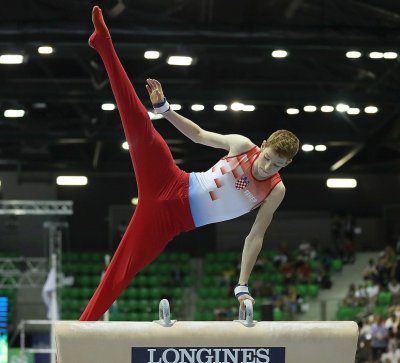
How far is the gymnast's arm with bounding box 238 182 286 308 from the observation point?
505 cm

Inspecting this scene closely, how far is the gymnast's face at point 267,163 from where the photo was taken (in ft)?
15.9

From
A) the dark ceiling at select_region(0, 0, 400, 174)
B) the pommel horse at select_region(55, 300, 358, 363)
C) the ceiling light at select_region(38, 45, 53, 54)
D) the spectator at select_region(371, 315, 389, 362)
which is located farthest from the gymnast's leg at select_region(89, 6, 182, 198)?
the spectator at select_region(371, 315, 389, 362)

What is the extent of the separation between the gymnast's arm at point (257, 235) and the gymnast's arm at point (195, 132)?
31 centimetres

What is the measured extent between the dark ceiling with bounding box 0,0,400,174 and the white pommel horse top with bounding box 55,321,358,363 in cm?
1115

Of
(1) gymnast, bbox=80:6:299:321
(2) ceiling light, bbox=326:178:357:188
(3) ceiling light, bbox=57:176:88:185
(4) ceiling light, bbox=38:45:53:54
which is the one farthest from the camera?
(2) ceiling light, bbox=326:178:357:188

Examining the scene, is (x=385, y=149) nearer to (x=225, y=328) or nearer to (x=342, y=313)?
(x=342, y=313)

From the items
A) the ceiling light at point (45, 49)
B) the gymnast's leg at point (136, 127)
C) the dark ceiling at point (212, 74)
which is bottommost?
the gymnast's leg at point (136, 127)

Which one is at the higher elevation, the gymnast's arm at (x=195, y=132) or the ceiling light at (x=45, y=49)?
the ceiling light at (x=45, y=49)

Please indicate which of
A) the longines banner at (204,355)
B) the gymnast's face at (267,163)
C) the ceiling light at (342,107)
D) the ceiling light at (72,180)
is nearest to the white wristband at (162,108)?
the gymnast's face at (267,163)

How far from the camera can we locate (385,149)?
2622 cm

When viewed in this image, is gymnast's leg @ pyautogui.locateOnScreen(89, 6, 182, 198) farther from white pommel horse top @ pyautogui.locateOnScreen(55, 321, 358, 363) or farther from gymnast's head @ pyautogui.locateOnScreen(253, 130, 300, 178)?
white pommel horse top @ pyautogui.locateOnScreen(55, 321, 358, 363)

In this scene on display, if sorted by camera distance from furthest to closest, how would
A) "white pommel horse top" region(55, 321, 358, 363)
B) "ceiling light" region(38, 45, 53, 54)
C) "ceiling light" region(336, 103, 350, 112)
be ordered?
"ceiling light" region(336, 103, 350, 112) → "ceiling light" region(38, 45, 53, 54) → "white pommel horse top" region(55, 321, 358, 363)

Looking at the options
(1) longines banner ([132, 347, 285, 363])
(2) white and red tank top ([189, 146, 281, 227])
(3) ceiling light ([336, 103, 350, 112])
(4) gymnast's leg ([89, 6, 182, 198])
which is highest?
(3) ceiling light ([336, 103, 350, 112])

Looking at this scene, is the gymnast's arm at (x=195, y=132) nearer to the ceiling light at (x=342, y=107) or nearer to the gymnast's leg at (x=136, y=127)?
the gymnast's leg at (x=136, y=127)
